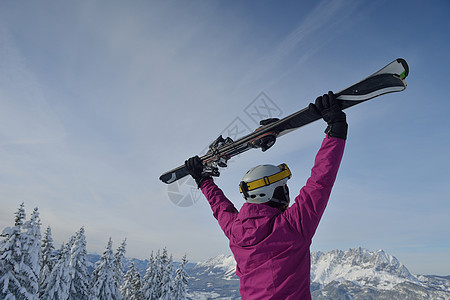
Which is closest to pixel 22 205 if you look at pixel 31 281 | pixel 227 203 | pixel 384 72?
pixel 31 281

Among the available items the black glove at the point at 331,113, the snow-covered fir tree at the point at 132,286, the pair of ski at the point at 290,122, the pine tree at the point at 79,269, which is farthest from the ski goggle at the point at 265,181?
the snow-covered fir tree at the point at 132,286

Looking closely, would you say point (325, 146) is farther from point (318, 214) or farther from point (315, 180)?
point (318, 214)

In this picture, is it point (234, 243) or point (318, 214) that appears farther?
point (234, 243)

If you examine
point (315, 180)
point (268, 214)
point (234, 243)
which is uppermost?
point (315, 180)

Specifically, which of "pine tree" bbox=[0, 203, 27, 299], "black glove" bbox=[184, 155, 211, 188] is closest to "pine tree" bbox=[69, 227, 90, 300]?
"pine tree" bbox=[0, 203, 27, 299]

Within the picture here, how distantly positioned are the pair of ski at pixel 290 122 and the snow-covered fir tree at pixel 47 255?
87.3ft

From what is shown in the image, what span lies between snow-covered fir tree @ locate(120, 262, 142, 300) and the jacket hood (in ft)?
104

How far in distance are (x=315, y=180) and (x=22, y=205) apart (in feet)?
71.6

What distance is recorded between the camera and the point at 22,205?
56.3ft

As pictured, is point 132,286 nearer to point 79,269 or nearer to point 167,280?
point 167,280

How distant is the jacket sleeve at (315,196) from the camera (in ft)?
7.48

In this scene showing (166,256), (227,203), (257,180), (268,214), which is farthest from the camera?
(166,256)

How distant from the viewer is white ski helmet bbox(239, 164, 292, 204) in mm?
2848

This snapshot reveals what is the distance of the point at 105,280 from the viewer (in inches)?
906
